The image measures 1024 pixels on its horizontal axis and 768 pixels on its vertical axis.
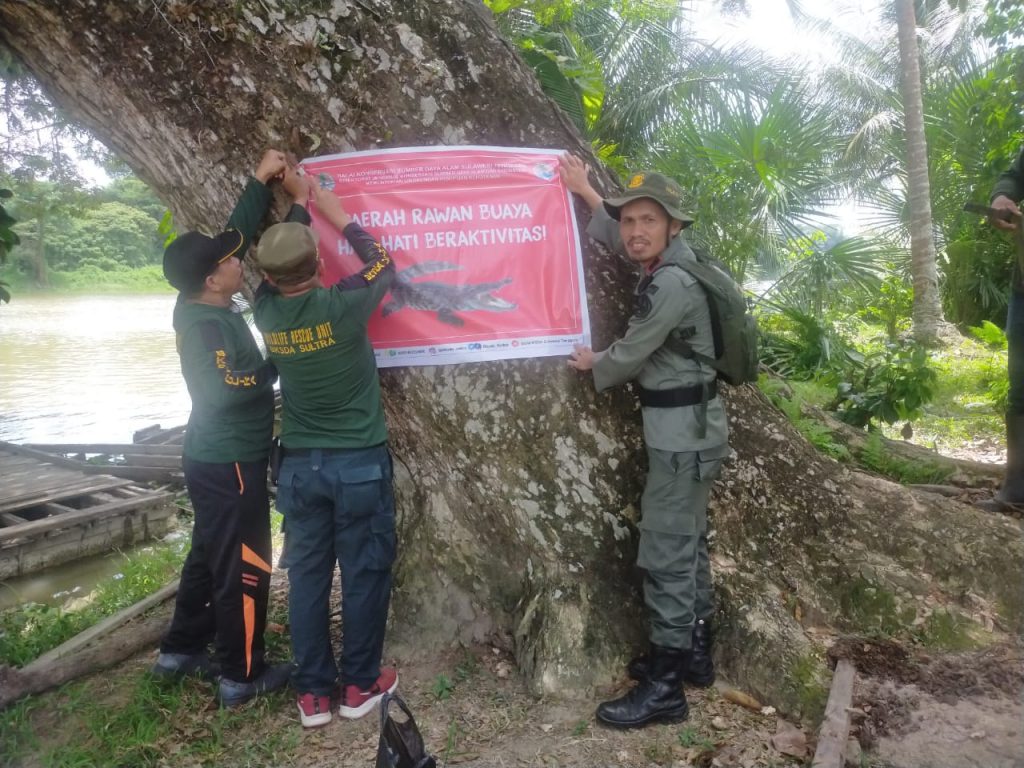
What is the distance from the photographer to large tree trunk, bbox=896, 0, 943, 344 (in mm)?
11688

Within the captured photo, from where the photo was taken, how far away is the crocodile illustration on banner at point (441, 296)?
115 inches

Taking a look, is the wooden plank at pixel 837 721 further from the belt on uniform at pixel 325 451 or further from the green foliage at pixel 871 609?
the belt on uniform at pixel 325 451

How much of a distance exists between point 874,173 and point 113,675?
2446 centimetres

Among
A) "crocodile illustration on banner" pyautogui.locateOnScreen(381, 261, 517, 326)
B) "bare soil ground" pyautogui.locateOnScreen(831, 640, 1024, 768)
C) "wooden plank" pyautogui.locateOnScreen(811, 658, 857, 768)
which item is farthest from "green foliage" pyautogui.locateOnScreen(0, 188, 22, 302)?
"bare soil ground" pyautogui.locateOnScreen(831, 640, 1024, 768)

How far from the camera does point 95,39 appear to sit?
2.81 metres

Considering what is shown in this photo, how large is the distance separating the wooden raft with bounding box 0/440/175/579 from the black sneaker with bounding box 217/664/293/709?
5696 millimetres

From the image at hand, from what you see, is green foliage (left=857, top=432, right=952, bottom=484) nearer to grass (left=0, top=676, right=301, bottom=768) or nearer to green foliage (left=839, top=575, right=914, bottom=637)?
green foliage (left=839, top=575, right=914, bottom=637)

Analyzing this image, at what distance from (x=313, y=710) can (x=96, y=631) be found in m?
1.58

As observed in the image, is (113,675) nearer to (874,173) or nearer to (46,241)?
(874,173)

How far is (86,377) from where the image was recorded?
709 inches

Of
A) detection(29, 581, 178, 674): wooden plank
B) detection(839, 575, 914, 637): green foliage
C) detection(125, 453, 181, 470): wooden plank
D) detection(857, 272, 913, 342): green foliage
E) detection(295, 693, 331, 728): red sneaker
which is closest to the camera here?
detection(295, 693, 331, 728): red sneaker

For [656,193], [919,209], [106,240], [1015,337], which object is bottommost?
[1015,337]

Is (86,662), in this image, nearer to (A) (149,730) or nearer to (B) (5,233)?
(A) (149,730)

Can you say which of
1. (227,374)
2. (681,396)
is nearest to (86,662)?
(227,374)
